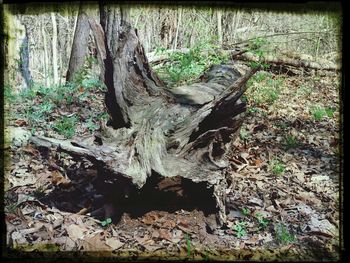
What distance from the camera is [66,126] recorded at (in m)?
2.77

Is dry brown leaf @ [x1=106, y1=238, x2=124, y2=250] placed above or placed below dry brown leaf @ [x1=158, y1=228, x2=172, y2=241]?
below

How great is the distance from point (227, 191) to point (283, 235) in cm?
48

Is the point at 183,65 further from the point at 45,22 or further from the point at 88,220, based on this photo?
the point at 88,220

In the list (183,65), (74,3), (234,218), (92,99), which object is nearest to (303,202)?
(234,218)

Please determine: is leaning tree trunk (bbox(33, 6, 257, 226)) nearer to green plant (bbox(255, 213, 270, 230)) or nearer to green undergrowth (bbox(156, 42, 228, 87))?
green undergrowth (bbox(156, 42, 228, 87))

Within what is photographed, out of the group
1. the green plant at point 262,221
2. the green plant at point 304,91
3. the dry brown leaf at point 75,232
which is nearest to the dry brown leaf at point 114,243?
the dry brown leaf at point 75,232

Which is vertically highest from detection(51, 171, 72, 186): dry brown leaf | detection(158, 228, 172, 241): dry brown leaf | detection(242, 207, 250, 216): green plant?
detection(51, 171, 72, 186): dry brown leaf

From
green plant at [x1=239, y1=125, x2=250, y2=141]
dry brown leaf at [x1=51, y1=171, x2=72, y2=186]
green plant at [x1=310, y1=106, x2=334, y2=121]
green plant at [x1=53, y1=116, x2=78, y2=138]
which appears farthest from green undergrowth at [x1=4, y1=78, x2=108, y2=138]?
green plant at [x1=310, y1=106, x2=334, y2=121]

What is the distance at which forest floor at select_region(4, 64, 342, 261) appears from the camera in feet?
7.90

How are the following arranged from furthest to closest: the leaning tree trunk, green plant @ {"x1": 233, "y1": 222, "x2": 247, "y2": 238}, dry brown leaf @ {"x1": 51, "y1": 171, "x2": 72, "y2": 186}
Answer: dry brown leaf @ {"x1": 51, "y1": 171, "x2": 72, "y2": 186}, green plant @ {"x1": 233, "y1": 222, "x2": 247, "y2": 238}, the leaning tree trunk

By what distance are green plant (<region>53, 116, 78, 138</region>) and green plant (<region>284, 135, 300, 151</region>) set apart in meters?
1.66


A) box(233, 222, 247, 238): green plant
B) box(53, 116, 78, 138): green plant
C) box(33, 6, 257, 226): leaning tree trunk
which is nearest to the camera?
box(33, 6, 257, 226): leaning tree trunk

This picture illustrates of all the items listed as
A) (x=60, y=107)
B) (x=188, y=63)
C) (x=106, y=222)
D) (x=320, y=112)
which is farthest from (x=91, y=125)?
(x=320, y=112)

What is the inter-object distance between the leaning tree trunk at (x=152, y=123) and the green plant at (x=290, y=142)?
485 millimetres
